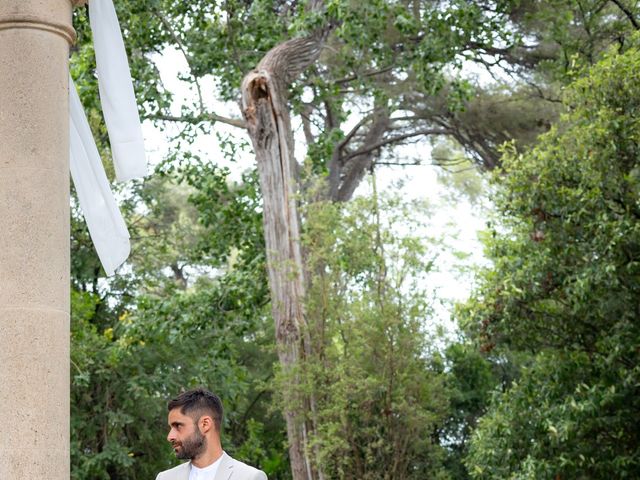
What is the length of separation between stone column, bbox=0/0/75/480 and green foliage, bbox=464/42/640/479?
6.03m

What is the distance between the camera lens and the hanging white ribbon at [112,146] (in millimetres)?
5418

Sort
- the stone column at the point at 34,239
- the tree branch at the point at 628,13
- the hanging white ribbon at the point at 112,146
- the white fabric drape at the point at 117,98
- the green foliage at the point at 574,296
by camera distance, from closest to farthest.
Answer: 1. the stone column at the point at 34,239
2. the hanging white ribbon at the point at 112,146
3. the white fabric drape at the point at 117,98
4. the green foliage at the point at 574,296
5. the tree branch at the point at 628,13

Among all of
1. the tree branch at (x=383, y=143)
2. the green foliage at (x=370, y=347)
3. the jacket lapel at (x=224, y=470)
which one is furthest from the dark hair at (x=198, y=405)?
the tree branch at (x=383, y=143)

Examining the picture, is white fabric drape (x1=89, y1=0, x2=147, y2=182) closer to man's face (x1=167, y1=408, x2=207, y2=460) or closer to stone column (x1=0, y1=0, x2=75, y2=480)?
stone column (x1=0, y1=0, x2=75, y2=480)

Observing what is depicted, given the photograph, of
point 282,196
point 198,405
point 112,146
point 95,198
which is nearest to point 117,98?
point 112,146

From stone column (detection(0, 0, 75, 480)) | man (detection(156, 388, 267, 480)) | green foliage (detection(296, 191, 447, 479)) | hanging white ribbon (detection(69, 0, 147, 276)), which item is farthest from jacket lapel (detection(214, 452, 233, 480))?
green foliage (detection(296, 191, 447, 479))

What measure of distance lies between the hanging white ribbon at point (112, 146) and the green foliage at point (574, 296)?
516 centimetres

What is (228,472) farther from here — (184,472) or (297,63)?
(297,63)

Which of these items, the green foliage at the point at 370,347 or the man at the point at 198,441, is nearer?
the man at the point at 198,441

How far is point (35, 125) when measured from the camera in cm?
445

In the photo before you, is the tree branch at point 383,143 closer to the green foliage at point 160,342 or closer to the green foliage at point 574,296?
the green foliage at point 160,342

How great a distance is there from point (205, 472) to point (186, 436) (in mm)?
159

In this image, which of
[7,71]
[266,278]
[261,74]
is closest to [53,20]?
[7,71]

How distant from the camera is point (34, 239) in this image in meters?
4.33
